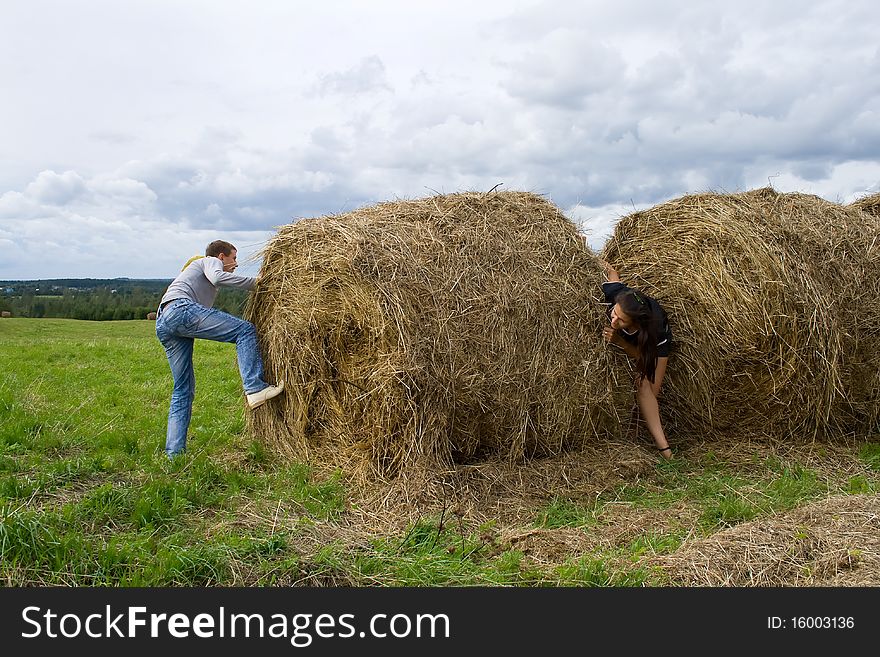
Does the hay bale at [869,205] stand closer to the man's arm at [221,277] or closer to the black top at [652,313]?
the black top at [652,313]

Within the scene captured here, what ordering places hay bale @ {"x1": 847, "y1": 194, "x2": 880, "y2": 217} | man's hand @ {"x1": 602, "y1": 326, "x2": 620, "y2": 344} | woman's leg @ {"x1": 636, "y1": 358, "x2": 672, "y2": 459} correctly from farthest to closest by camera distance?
1. hay bale @ {"x1": 847, "y1": 194, "x2": 880, "y2": 217}
2. woman's leg @ {"x1": 636, "y1": 358, "x2": 672, "y2": 459}
3. man's hand @ {"x1": 602, "y1": 326, "x2": 620, "y2": 344}

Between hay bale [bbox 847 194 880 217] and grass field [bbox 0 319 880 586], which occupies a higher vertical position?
hay bale [bbox 847 194 880 217]

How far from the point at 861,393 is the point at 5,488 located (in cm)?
817

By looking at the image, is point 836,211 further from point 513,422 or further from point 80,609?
point 80,609

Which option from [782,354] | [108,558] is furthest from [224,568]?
[782,354]

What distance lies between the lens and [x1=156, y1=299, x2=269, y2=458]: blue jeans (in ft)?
22.9

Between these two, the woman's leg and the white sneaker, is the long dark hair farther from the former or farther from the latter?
the white sneaker

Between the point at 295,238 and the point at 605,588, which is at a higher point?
the point at 295,238

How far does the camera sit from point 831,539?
15.4 feet

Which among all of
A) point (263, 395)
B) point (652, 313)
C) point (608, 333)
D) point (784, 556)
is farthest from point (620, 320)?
point (263, 395)

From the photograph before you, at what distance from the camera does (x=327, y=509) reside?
561 cm

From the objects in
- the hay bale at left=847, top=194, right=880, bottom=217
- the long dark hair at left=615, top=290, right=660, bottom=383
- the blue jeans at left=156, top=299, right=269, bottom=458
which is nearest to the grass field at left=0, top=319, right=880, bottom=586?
the blue jeans at left=156, top=299, right=269, bottom=458

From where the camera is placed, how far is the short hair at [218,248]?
7363 mm

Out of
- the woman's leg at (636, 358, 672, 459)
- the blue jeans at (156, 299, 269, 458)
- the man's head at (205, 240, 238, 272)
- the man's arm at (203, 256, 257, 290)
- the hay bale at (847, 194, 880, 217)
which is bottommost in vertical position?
the woman's leg at (636, 358, 672, 459)
